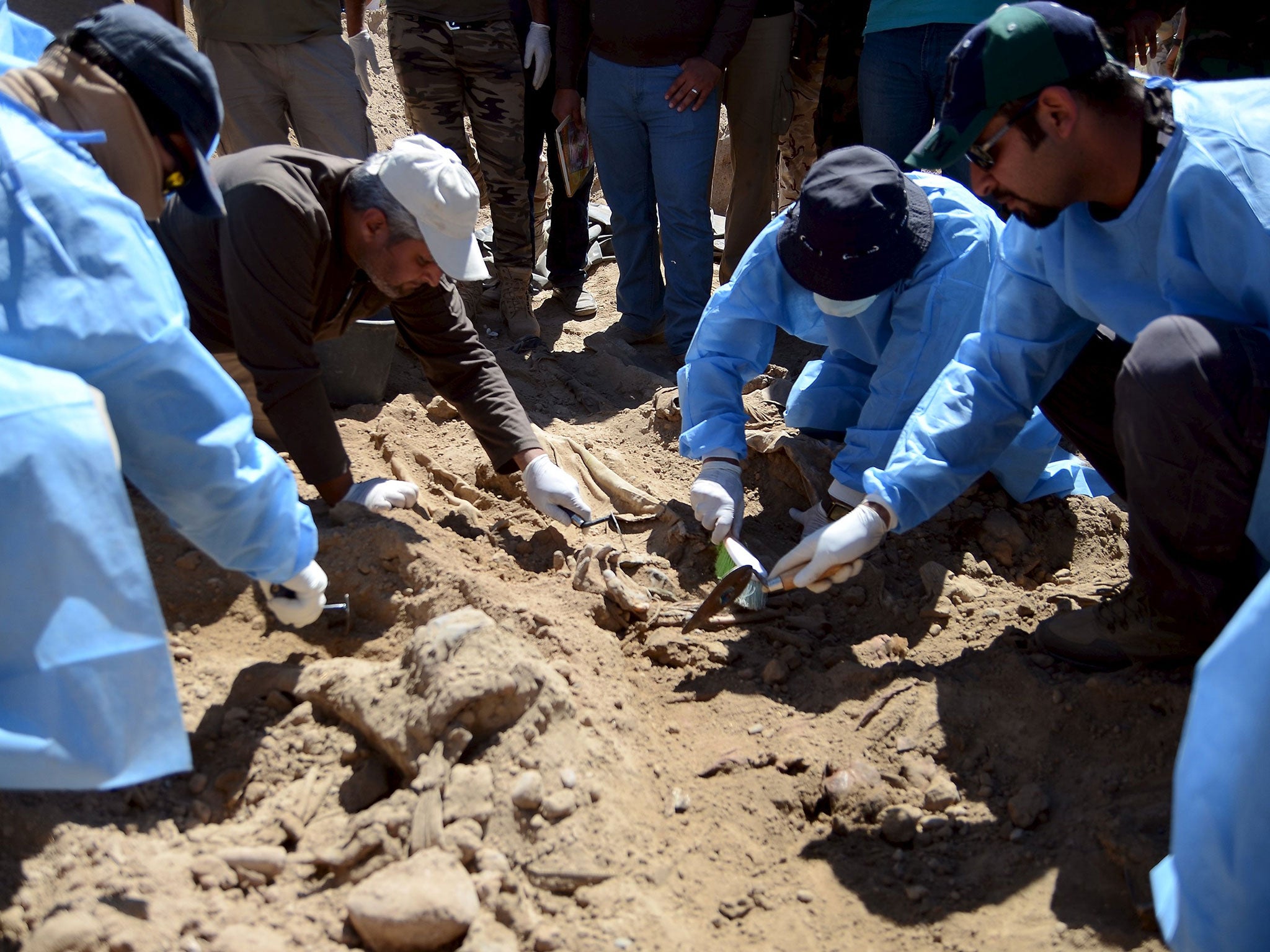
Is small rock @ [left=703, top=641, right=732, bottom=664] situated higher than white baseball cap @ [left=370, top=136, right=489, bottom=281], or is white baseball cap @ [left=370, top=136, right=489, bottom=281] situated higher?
white baseball cap @ [left=370, top=136, right=489, bottom=281]

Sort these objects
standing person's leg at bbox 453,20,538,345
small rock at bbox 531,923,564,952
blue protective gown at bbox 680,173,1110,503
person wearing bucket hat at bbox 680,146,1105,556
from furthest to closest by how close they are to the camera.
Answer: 1. standing person's leg at bbox 453,20,538,345
2. blue protective gown at bbox 680,173,1110,503
3. person wearing bucket hat at bbox 680,146,1105,556
4. small rock at bbox 531,923,564,952

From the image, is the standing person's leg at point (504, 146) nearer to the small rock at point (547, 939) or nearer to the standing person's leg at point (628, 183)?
the standing person's leg at point (628, 183)

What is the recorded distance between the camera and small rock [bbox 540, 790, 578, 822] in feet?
6.34

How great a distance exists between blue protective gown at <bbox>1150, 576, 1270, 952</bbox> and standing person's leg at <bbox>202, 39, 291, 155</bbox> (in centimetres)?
378

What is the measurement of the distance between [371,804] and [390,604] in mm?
726

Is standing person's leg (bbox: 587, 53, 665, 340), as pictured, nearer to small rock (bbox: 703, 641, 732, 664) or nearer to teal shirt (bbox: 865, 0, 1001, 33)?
teal shirt (bbox: 865, 0, 1001, 33)

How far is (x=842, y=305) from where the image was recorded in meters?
2.99

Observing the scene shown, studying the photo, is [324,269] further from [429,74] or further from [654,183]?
[654,183]

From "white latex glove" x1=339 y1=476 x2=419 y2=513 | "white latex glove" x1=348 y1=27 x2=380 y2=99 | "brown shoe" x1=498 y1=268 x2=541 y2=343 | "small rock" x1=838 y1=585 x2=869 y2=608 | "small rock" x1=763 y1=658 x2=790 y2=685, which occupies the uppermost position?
"white latex glove" x1=348 y1=27 x2=380 y2=99

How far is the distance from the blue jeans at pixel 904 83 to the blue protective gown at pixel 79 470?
2.98 metres

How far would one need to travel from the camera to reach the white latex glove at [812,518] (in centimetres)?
327

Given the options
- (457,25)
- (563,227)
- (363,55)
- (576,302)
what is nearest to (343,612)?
(457,25)

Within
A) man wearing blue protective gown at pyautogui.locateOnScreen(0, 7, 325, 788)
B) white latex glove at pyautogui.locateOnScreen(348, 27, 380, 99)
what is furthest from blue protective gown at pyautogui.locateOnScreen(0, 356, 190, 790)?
white latex glove at pyautogui.locateOnScreen(348, 27, 380, 99)

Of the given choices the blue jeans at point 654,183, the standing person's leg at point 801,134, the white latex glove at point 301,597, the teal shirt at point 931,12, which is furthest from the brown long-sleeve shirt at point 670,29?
the white latex glove at point 301,597
